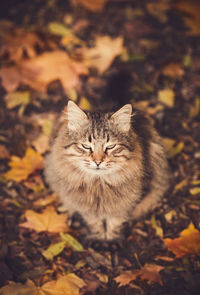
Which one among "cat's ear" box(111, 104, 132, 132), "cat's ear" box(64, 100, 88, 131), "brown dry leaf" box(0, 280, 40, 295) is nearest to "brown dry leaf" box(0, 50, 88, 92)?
"cat's ear" box(64, 100, 88, 131)

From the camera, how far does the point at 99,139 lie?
2510 mm

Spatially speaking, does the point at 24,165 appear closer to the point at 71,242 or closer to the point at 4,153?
the point at 4,153

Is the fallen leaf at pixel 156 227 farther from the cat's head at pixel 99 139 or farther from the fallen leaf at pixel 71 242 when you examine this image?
the cat's head at pixel 99 139

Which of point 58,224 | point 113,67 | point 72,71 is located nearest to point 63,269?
point 58,224

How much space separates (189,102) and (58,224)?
2.31 metres

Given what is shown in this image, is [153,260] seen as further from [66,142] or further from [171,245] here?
[66,142]

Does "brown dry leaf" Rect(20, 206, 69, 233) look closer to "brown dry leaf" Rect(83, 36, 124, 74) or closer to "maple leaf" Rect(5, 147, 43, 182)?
"maple leaf" Rect(5, 147, 43, 182)

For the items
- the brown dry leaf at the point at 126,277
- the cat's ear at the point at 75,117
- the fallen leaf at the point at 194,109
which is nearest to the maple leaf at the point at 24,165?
Answer: the cat's ear at the point at 75,117

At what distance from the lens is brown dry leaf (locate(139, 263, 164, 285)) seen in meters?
2.70

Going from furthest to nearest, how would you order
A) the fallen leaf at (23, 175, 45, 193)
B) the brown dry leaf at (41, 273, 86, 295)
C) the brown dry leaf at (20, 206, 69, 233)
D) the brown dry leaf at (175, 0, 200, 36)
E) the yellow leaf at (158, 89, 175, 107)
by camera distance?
the brown dry leaf at (175, 0, 200, 36) < the yellow leaf at (158, 89, 175, 107) < the fallen leaf at (23, 175, 45, 193) < the brown dry leaf at (20, 206, 69, 233) < the brown dry leaf at (41, 273, 86, 295)

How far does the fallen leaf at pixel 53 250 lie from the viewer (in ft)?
9.60

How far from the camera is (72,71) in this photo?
3.97 m

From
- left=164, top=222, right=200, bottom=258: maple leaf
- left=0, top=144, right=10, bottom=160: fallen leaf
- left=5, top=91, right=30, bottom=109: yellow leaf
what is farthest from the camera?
left=5, top=91, right=30, bottom=109: yellow leaf

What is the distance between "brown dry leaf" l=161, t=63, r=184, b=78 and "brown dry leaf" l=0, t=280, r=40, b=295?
3.15 m
